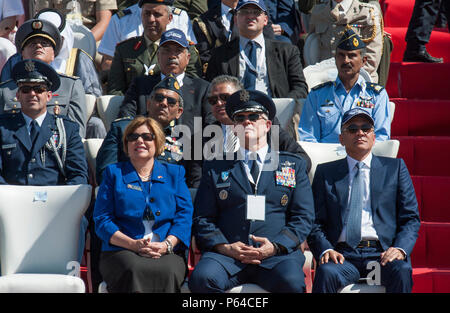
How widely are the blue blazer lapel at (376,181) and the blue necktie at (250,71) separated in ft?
6.29

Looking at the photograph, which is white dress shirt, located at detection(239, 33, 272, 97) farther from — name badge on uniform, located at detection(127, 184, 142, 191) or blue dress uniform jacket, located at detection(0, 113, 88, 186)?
name badge on uniform, located at detection(127, 184, 142, 191)

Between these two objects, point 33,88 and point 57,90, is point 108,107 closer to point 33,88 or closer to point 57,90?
point 57,90

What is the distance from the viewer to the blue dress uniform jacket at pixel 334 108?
253 inches

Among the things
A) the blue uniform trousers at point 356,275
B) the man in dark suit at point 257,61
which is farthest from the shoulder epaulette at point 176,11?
the blue uniform trousers at point 356,275

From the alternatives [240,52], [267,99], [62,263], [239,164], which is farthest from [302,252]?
[240,52]

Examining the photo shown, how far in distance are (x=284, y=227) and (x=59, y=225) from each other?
1399mm

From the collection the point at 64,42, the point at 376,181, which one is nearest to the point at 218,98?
the point at 376,181

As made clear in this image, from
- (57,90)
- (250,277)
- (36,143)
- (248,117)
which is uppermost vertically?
(57,90)

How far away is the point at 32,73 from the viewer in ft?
18.7

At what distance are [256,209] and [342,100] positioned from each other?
185 centimetres

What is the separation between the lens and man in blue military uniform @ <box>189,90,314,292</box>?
16.0 feet

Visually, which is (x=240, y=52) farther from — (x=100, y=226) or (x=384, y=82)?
(x=100, y=226)

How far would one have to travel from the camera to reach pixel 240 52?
704 cm

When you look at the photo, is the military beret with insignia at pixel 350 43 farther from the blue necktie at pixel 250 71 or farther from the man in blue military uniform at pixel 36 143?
the man in blue military uniform at pixel 36 143
